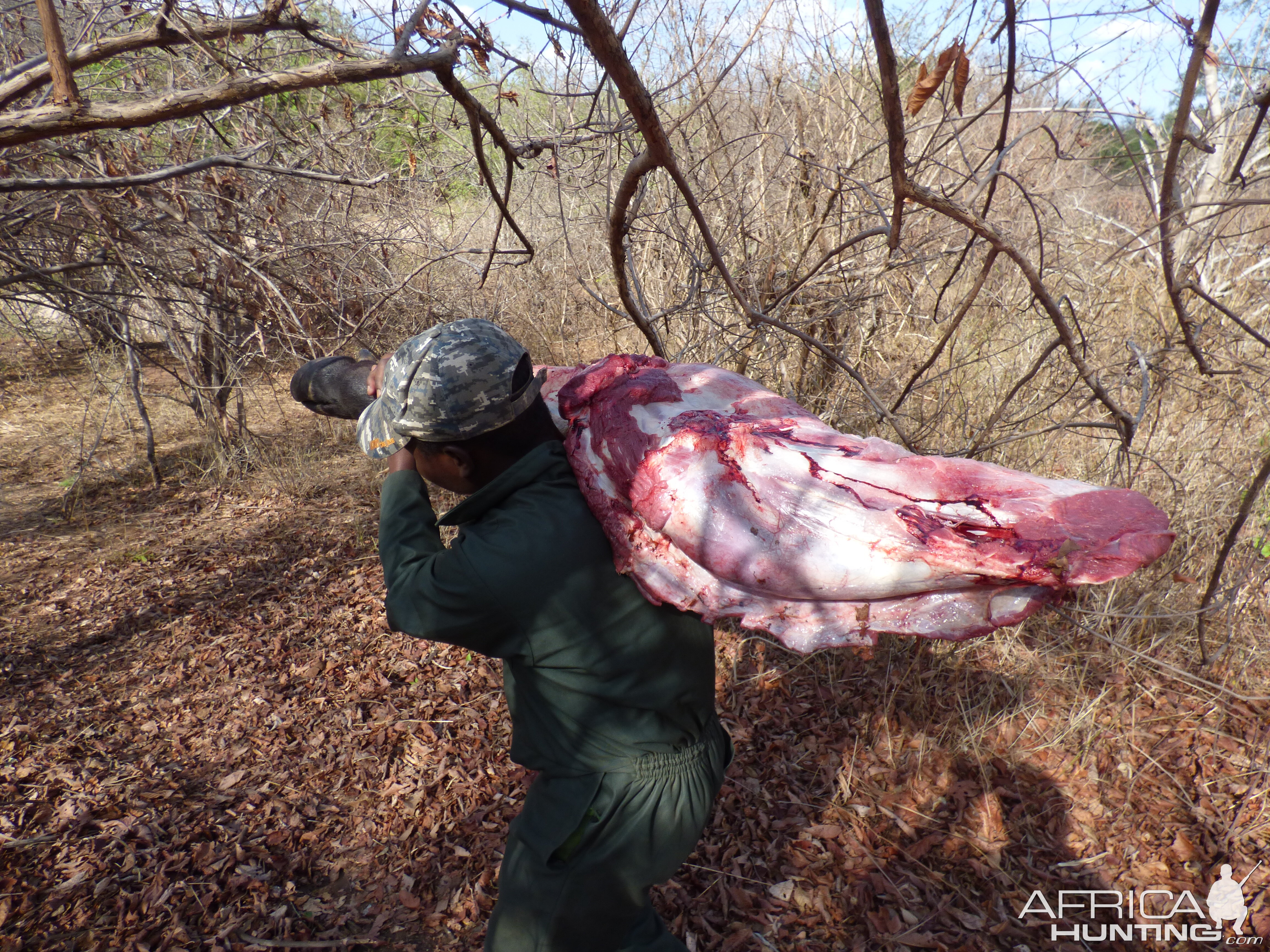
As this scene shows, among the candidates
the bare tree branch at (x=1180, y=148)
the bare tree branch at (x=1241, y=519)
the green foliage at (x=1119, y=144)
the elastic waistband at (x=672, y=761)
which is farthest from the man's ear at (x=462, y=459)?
the bare tree branch at (x=1241, y=519)

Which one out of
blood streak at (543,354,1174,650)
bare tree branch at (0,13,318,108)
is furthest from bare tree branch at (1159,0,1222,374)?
bare tree branch at (0,13,318,108)

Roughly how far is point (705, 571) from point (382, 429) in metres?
0.83

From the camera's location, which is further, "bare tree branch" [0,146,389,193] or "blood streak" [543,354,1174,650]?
"bare tree branch" [0,146,389,193]

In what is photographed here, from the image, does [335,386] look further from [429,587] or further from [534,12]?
[534,12]

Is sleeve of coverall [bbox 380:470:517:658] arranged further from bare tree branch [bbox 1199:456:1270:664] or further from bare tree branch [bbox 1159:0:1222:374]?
bare tree branch [bbox 1199:456:1270:664]

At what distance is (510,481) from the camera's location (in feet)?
5.26

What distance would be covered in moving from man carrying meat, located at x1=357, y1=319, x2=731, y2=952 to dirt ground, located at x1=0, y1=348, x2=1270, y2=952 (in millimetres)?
1205

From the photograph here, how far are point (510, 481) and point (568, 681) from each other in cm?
50

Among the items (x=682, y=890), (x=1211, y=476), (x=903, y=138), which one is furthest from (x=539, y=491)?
(x=1211, y=476)

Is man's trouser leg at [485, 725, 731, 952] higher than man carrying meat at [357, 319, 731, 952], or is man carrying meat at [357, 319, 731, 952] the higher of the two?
man carrying meat at [357, 319, 731, 952]

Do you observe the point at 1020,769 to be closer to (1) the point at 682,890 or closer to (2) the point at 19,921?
(1) the point at 682,890

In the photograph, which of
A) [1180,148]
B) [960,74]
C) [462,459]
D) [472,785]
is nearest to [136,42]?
[462,459]

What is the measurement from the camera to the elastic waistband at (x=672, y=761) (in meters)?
1.69

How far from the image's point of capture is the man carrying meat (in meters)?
1.52
